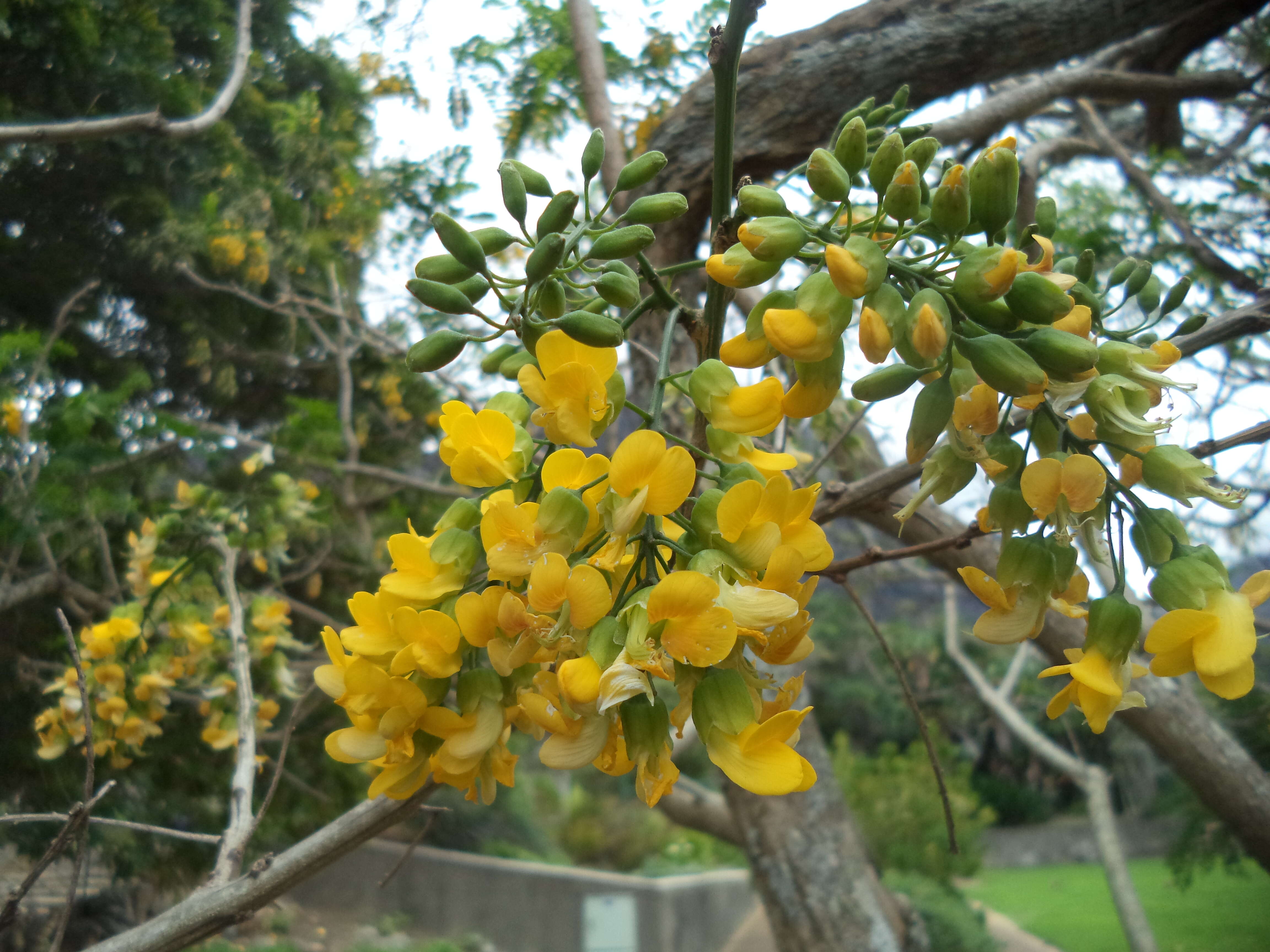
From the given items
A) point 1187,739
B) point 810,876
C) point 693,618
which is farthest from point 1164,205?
point 693,618

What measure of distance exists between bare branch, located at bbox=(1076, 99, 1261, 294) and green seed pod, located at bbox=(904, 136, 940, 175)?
5.15 feet

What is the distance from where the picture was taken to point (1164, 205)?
2205 millimetres

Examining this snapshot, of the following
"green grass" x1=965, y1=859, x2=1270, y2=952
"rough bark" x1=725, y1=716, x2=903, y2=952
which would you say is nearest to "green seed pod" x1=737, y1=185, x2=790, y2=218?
"rough bark" x1=725, y1=716, x2=903, y2=952

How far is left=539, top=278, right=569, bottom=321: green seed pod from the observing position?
1.33 feet

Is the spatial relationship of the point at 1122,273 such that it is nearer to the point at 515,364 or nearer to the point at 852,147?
the point at 852,147

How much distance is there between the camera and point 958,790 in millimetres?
5562

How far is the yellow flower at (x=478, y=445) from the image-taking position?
16.0 inches

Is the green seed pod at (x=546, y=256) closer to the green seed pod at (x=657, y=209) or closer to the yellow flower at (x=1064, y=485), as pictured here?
the green seed pod at (x=657, y=209)

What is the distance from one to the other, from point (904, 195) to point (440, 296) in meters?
0.23

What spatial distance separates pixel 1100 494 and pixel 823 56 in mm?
1487

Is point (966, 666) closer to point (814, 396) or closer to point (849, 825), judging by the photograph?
point (849, 825)

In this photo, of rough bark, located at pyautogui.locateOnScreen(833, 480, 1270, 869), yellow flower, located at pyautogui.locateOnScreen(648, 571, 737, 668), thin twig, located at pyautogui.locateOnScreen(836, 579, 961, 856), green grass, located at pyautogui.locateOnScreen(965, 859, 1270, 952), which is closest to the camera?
yellow flower, located at pyautogui.locateOnScreen(648, 571, 737, 668)

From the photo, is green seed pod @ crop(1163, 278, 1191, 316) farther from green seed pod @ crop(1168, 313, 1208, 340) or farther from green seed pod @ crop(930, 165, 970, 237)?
green seed pod @ crop(930, 165, 970, 237)

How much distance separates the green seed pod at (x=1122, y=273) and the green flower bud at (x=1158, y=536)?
0.85 feet
